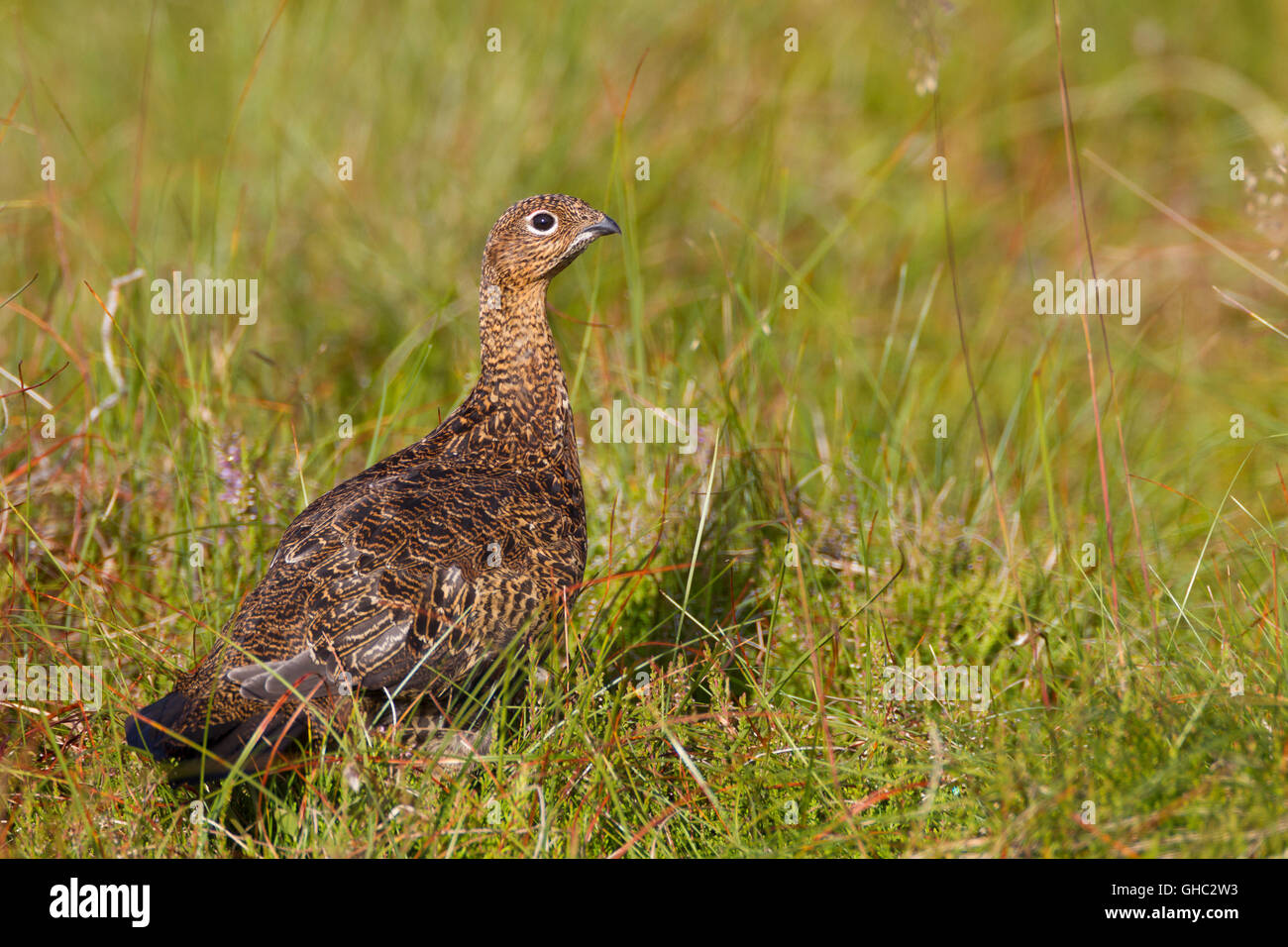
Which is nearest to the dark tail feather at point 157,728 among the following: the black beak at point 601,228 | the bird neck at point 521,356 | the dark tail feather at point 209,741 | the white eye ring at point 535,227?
the dark tail feather at point 209,741

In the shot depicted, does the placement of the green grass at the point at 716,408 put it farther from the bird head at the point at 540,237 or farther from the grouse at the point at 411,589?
the bird head at the point at 540,237

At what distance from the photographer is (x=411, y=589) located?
3.96 metres

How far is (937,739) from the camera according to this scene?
11.9 ft

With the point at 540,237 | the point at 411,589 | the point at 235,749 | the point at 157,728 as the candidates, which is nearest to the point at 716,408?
the point at 540,237

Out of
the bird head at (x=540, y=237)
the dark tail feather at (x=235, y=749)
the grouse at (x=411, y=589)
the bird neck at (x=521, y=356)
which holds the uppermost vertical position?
the bird head at (x=540, y=237)

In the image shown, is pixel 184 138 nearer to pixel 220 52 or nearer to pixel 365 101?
pixel 220 52

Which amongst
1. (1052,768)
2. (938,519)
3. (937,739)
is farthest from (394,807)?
(938,519)

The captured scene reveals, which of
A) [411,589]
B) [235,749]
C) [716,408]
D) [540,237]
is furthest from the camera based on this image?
[716,408]

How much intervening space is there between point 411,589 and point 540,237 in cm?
155

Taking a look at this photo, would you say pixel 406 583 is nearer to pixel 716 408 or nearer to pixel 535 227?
pixel 535 227

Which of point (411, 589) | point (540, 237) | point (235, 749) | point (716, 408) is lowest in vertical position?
point (235, 749)

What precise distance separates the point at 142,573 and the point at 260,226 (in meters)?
3.44

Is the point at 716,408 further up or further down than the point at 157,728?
further up

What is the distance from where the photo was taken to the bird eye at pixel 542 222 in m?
4.83
